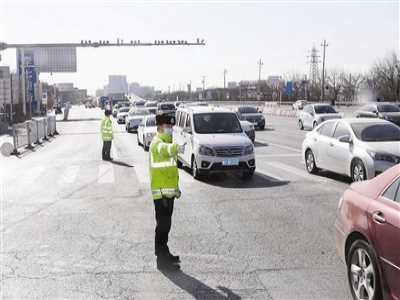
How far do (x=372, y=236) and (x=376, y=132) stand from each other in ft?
28.1

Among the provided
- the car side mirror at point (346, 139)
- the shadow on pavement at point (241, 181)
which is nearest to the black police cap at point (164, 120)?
the shadow on pavement at point (241, 181)

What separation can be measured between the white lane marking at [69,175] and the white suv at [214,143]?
300cm

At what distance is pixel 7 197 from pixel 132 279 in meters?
6.75

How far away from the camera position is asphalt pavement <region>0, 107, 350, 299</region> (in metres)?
6.05

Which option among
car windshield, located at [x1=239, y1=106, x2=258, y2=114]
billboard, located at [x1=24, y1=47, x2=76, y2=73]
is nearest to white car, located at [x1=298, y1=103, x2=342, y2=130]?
car windshield, located at [x1=239, y1=106, x2=258, y2=114]

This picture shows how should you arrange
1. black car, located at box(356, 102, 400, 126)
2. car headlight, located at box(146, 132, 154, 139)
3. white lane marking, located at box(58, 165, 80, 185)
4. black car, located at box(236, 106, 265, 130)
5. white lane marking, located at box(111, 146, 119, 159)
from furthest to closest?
black car, located at box(236, 106, 265, 130) < black car, located at box(356, 102, 400, 126) < car headlight, located at box(146, 132, 154, 139) < white lane marking, located at box(111, 146, 119, 159) < white lane marking, located at box(58, 165, 80, 185)

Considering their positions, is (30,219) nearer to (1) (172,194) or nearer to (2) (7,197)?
(2) (7,197)

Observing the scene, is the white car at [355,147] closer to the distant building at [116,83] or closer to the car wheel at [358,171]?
the car wheel at [358,171]

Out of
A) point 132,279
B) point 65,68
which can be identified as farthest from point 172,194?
point 65,68

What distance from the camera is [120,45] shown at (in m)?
37.8

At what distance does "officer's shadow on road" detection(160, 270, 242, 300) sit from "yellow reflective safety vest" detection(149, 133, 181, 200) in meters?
0.95

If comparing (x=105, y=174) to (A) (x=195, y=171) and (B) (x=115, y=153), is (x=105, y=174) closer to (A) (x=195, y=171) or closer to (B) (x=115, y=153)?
(A) (x=195, y=171)

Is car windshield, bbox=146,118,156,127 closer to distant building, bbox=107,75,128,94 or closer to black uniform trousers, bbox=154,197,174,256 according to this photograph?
black uniform trousers, bbox=154,197,174,256

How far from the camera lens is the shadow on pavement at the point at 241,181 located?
43.0 ft
